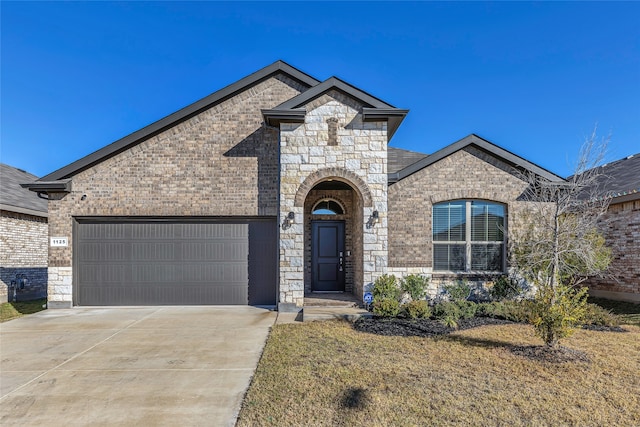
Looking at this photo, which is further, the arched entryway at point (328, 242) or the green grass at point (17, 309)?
the arched entryway at point (328, 242)

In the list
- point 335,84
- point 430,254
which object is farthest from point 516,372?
point 335,84

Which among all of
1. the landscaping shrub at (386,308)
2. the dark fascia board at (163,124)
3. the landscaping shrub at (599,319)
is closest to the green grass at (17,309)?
the dark fascia board at (163,124)

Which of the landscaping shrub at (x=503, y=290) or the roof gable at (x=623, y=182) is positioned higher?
the roof gable at (x=623, y=182)

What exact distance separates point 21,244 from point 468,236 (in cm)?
1377

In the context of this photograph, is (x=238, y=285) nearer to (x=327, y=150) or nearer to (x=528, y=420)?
(x=327, y=150)

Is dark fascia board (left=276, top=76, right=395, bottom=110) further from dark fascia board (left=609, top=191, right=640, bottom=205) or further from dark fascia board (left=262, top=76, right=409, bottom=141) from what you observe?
dark fascia board (left=609, top=191, right=640, bottom=205)

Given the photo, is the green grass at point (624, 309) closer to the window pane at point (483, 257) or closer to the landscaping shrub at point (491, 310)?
the landscaping shrub at point (491, 310)

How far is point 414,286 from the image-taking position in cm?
877

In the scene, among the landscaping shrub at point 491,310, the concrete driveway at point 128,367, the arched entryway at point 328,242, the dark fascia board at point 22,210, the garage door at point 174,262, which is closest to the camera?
the concrete driveway at point 128,367

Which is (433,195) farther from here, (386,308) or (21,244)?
(21,244)

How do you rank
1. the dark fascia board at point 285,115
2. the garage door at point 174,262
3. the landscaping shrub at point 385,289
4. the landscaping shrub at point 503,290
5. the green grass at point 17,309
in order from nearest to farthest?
the landscaping shrub at point 385,289, the dark fascia board at point 285,115, the green grass at point 17,309, the landscaping shrub at point 503,290, the garage door at point 174,262

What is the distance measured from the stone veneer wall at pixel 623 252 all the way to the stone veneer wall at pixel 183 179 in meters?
9.02

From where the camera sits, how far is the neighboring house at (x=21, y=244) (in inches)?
427

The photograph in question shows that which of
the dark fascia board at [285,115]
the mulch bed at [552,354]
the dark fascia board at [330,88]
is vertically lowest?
the mulch bed at [552,354]
